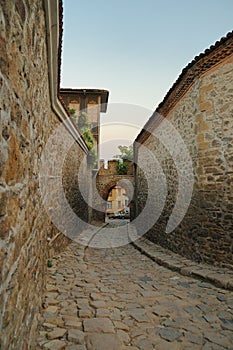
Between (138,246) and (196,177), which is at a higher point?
(196,177)

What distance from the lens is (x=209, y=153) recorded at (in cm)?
527

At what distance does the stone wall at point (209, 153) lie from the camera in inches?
193

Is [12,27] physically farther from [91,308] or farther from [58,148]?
[58,148]

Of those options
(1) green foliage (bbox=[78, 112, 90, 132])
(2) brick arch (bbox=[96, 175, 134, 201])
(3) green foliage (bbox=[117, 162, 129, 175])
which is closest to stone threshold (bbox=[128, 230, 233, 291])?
(1) green foliage (bbox=[78, 112, 90, 132])

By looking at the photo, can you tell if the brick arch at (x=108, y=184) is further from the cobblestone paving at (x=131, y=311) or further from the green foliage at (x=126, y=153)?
the cobblestone paving at (x=131, y=311)

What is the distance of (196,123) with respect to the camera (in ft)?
18.4

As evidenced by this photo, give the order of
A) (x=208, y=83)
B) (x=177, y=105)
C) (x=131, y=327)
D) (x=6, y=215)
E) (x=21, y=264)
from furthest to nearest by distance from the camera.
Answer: (x=177, y=105), (x=208, y=83), (x=131, y=327), (x=21, y=264), (x=6, y=215)

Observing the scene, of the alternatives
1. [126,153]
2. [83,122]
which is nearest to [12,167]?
[83,122]

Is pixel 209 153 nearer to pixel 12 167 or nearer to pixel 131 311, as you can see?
pixel 131 311

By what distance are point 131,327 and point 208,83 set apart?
16.3 ft

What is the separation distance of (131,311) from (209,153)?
3.60 m

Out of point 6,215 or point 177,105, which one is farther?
point 177,105

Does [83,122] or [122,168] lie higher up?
[83,122]

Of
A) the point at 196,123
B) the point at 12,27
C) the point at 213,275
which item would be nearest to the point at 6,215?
the point at 12,27
